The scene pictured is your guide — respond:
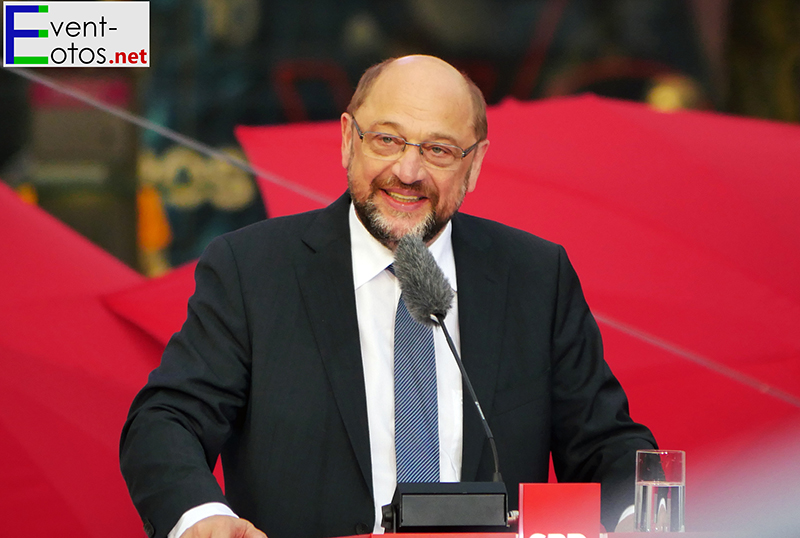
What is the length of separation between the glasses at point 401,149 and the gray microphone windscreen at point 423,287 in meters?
0.49

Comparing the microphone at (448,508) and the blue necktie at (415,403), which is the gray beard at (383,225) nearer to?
the blue necktie at (415,403)

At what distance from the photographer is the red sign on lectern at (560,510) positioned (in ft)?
3.60

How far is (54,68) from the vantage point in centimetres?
250

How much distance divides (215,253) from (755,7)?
174 centimetres

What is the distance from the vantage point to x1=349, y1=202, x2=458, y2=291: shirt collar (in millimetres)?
1869

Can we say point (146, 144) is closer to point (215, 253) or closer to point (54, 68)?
point (54, 68)

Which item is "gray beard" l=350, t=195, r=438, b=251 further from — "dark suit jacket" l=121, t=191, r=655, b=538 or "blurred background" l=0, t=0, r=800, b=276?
"blurred background" l=0, t=0, r=800, b=276

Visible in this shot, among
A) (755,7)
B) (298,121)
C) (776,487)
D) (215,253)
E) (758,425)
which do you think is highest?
(755,7)

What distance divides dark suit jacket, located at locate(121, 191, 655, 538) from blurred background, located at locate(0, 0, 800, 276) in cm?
69

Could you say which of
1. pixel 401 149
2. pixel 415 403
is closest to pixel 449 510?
pixel 415 403

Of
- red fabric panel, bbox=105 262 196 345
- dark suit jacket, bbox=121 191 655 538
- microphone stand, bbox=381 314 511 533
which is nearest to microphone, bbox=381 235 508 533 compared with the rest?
microphone stand, bbox=381 314 511 533

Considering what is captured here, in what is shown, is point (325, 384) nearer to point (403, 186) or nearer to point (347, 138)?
point (403, 186)

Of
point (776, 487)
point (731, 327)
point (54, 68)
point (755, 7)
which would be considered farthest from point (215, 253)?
point (755, 7)

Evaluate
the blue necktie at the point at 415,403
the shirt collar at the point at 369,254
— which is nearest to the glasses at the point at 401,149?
the shirt collar at the point at 369,254
